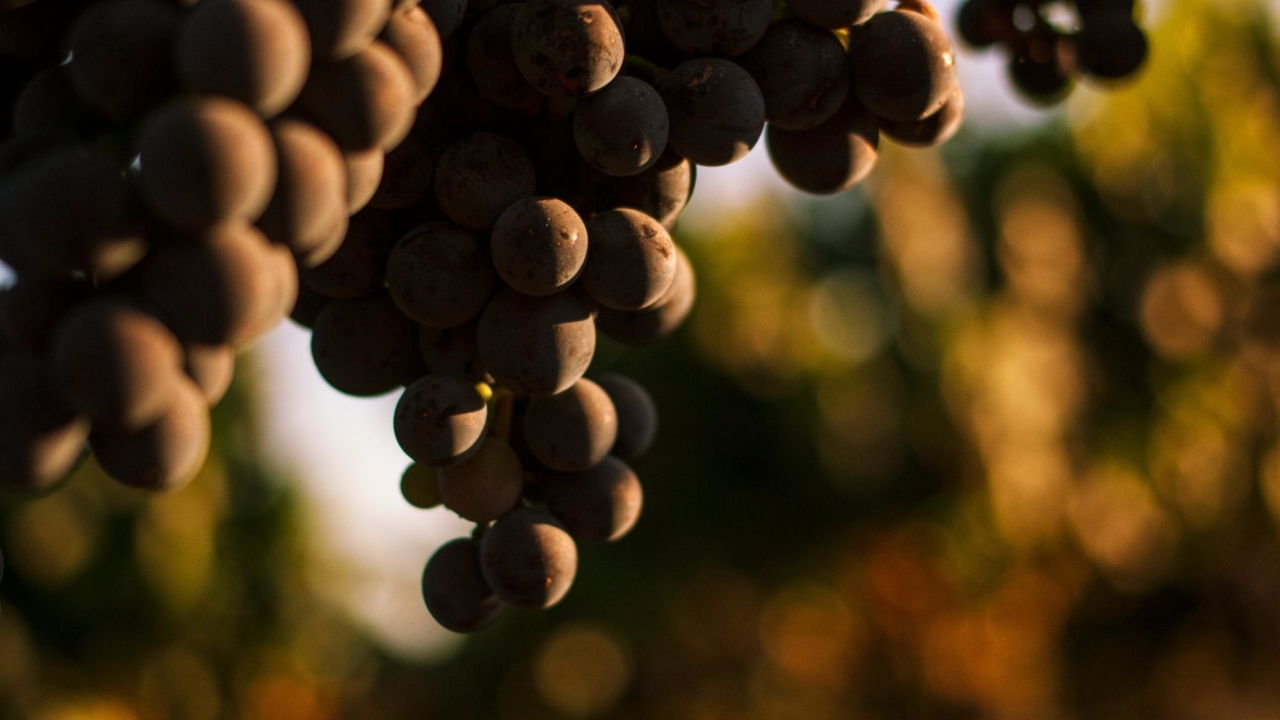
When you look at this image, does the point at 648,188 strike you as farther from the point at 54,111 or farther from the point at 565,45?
the point at 54,111

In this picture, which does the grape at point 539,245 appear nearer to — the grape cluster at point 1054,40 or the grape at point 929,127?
the grape at point 929,127

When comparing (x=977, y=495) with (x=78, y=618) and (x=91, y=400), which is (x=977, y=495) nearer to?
(x=78, y=618)

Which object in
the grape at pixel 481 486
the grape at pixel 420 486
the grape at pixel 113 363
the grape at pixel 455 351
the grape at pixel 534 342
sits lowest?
the grape at pixel 420 486

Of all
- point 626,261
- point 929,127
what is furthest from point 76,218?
point 929,127

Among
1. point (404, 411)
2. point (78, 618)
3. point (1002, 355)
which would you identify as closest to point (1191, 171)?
point (1002, 355)

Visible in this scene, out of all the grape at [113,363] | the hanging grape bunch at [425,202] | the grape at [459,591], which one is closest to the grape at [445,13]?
the hanging grape bunch at [425,202]

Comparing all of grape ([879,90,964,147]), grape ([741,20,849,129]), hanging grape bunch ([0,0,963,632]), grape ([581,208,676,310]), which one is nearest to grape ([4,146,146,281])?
hanging grape bunch ([0,0,963,632])
